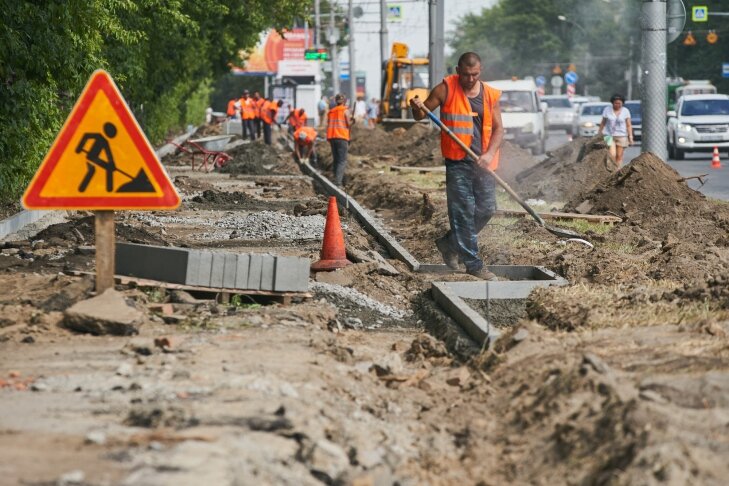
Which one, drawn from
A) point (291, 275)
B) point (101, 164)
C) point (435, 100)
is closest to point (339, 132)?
point (435, 100)

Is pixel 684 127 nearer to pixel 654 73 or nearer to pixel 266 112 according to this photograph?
pixel 266 112

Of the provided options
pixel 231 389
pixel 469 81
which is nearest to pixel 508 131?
pixel 469 81

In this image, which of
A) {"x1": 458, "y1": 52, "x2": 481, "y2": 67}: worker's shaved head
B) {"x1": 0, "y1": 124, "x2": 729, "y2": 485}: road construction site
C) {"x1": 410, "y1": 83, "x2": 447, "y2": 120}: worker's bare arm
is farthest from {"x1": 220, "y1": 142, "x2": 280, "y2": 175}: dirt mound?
→ {"x1": 458, "y1": 52, "x2": 481, "y2": 67}: worker's shaved head

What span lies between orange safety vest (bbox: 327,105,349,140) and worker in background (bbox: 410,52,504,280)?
14.8 metres

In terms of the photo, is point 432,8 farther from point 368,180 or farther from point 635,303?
point 635,303

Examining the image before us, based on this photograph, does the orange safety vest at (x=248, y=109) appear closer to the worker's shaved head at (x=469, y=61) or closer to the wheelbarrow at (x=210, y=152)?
the wheelbarrow at (x=210, y=152)

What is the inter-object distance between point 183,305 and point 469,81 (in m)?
3.65

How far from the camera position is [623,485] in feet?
16.0

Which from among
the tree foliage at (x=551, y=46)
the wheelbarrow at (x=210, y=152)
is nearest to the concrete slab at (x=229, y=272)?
the wheelbarrow at (x=210, y=152)

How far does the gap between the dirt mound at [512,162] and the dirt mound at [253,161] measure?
5.87 metres

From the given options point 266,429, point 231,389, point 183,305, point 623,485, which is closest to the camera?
point 623,485

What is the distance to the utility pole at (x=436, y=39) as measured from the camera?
34456 mm

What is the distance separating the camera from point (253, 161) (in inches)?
1318

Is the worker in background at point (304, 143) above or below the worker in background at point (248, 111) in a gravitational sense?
below
